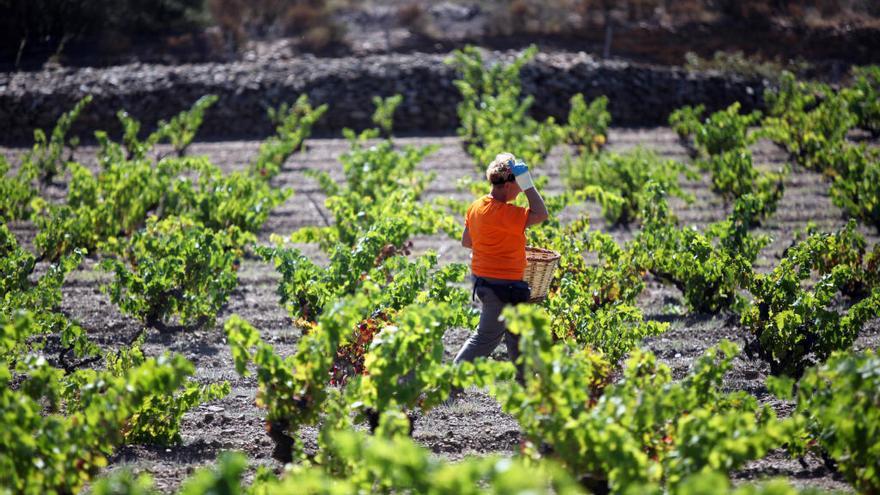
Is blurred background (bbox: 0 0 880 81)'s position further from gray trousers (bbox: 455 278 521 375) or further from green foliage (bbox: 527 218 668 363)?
gray trousers (bbox: 455 278 521 375)

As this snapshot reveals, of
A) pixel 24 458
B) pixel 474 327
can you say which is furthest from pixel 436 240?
pixel 24 458

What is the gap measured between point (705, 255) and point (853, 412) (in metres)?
2.74

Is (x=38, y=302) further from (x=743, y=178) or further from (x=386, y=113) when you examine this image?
(x=386, y=113)

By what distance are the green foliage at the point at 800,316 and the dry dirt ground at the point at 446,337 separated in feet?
0.81

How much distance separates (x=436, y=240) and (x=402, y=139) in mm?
4760

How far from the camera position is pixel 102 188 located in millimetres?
8469

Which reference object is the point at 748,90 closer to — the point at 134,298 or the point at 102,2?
the point at 134,298

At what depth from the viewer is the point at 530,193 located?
5.00 metres

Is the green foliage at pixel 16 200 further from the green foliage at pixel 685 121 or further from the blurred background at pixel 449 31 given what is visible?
the blurred background at pixel 449 31

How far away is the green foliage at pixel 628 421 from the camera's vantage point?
3461mm

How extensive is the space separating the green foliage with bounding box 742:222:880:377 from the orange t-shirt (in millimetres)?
1556

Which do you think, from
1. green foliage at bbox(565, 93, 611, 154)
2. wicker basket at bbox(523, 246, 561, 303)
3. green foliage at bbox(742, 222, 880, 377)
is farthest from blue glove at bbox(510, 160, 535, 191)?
green foliage at bbox(565, 93, 611, 154)

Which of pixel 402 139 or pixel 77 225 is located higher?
pixel 77 225

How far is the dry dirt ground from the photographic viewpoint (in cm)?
485
